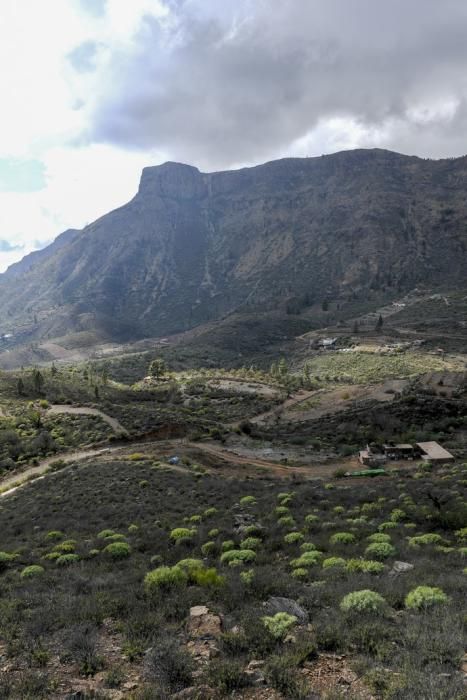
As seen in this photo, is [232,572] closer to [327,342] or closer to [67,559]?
[67,559]

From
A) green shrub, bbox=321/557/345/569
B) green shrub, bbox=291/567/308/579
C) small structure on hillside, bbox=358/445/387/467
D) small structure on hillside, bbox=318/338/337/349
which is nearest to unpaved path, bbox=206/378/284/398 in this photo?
small structure on hillside, bbox=358/445/387/467

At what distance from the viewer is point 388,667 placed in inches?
256

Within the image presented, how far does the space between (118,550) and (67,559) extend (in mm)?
1658

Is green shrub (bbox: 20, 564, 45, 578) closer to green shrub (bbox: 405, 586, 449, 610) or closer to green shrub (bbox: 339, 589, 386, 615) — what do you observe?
green shrub (bbox: 339, 589, 386, 615)

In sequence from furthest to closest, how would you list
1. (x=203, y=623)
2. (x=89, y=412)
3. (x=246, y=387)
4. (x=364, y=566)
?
(x=246, y=387)
(x=89, y=412)
(x=364, y=566)
(x=203, y=623)

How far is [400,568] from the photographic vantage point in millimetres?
11102

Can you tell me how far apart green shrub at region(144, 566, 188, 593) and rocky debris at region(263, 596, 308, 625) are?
2.36 metres

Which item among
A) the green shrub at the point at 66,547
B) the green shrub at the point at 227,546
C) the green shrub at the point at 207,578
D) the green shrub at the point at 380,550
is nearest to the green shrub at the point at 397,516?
the green shrub at the point at 380,550

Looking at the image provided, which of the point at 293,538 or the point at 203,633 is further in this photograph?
the point at 293,538

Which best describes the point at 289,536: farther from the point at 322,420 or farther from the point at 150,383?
the point at 150,383

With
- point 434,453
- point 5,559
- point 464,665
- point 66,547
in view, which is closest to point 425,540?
point 464,665

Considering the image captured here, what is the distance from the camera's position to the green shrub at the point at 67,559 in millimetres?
13978

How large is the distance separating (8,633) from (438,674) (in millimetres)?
7674

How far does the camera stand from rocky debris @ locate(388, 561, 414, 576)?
35.4 ft
